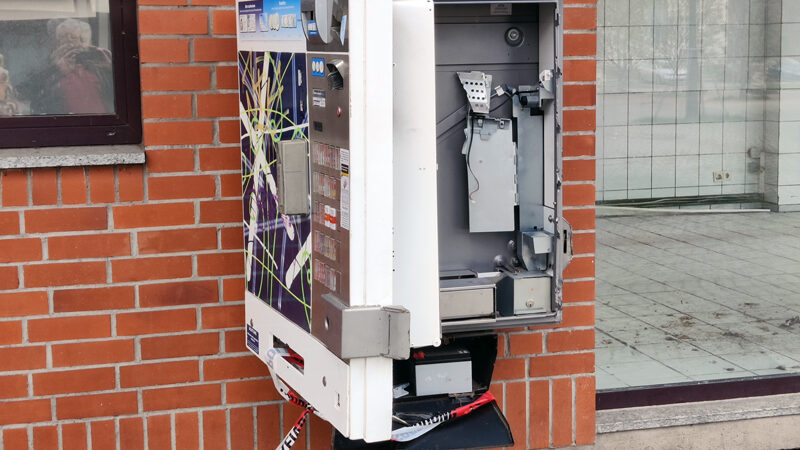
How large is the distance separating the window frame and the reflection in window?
0.03 metres

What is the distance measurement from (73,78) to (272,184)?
111 centimetres

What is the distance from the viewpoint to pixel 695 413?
507cm

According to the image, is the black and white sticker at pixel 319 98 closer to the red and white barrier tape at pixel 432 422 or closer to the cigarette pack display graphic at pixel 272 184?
the cigarette pack display graphic at pixel 272 184

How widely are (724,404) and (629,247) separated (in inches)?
43.5

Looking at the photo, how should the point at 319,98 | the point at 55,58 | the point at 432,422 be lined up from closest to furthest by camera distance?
the point at 319,98 → the point at 432,422 → the point at 55,58

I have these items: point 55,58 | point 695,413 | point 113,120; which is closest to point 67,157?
point 113,120

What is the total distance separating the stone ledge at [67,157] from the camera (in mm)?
4047

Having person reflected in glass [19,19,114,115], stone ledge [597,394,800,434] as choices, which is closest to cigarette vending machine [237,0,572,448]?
person reflected in glass [19,19,114,115]

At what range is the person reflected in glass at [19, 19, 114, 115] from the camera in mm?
4172

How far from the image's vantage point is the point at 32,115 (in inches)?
164

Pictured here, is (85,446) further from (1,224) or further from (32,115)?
(32,115)

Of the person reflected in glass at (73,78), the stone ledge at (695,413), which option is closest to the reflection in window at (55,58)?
the person reflected in glass at (73,78)

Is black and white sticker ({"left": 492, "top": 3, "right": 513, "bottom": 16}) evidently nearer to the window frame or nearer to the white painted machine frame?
the white painted machine frame

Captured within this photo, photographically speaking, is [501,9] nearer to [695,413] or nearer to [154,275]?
[154,275]
